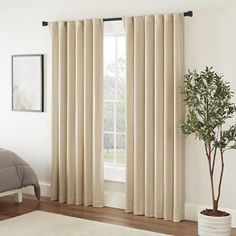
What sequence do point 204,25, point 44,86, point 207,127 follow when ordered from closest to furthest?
point 207,127 < point 204,25 < point 44,86

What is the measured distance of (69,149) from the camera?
650 centimetres

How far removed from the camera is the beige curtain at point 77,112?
6.25m

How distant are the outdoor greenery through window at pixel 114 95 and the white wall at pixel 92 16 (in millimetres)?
404

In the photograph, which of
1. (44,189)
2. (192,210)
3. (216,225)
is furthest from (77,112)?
(216,225)

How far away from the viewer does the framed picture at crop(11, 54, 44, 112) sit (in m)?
6.87

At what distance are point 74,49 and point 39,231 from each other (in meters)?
2.35

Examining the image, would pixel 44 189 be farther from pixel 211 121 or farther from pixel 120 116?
pixel 211 121

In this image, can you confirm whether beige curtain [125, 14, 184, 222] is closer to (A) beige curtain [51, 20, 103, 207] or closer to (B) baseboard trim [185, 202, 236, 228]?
(B) baseboard trim [185, 202, 236, 228]

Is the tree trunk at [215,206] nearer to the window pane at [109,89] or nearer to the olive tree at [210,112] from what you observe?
the olive tree at [210,112]

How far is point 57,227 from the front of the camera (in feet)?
17.6

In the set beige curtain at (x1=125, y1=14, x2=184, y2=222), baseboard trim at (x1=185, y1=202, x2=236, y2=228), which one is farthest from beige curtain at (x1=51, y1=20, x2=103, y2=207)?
baseboard trim at (x1=185, y1=202, x2=236, y2=228)

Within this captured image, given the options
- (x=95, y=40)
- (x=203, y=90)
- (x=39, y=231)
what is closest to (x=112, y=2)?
(x=95, y=40)

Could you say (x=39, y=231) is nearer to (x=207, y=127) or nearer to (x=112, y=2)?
(x=207, y=127)

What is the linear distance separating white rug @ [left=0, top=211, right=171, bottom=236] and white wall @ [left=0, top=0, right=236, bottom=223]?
0.96 m
